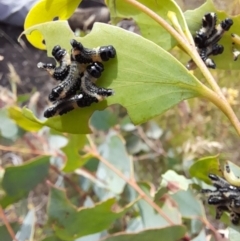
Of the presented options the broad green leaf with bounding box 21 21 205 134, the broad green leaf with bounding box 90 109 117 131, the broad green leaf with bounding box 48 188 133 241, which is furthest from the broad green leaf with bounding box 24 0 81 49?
the broad green leaf with bounding box 90 109 117 131

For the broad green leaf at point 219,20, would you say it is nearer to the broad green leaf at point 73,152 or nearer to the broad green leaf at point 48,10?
the broad green leaf at point 48,10

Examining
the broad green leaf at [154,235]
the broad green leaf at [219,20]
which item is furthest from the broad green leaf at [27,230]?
the broad green leaf at [219,20]

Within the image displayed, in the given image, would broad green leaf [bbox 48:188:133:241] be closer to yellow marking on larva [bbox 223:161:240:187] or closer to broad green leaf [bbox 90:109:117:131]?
yellow marking on larva [bbox 223:161:240:187]

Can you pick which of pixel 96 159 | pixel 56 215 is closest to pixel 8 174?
pixel 56 215

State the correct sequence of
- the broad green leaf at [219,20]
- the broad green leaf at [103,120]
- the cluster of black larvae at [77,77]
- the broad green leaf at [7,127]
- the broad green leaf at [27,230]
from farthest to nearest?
the broad green leaf at [103,120]
the broad green leaf at [7,127]
the broad green leaf at [27,230]
the broad green leaf at [219,20]
the cluster of black larvae at [77,77]

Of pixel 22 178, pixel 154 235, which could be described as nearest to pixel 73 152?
pixel 22 178

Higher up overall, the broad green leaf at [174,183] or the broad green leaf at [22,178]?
the broad green leaf at [174,183]
